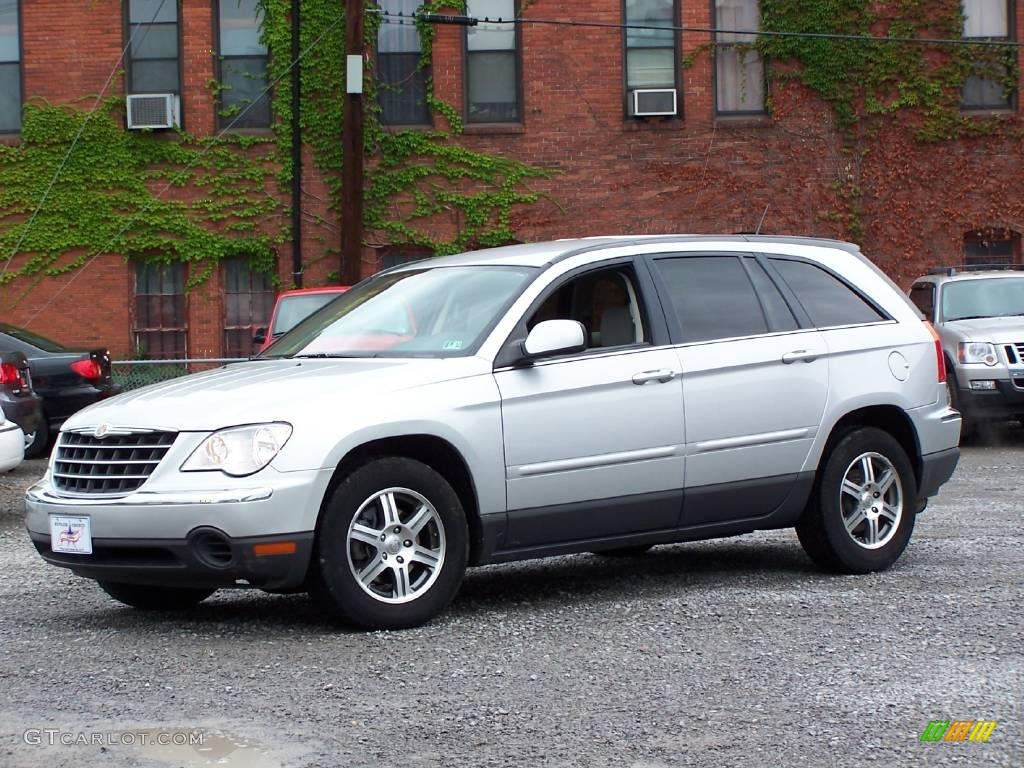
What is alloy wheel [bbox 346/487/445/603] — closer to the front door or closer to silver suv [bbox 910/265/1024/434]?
the front door

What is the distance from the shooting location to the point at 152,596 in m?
7.98

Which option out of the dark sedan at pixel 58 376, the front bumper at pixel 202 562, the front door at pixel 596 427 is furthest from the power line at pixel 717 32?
the front bumper at pixel 202 562

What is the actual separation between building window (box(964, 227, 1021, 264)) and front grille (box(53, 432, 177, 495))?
21435mm

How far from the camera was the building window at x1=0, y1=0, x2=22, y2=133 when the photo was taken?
88.2ft

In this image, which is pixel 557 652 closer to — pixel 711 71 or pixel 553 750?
pixel 553 750

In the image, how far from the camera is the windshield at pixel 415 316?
308 inches

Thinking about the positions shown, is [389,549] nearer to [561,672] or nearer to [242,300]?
[561,672]

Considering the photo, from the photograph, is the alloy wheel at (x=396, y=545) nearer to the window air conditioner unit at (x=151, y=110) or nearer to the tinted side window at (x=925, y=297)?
the tinted side window at (x=925, y=297)

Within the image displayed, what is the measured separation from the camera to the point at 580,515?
7.76 meters

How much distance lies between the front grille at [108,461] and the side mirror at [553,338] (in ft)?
5.33

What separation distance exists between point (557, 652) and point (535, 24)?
Result: 68.1ft

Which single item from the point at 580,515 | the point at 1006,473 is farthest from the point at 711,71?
the point at 580,515

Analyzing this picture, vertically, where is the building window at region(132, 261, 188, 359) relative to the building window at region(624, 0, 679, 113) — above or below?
below

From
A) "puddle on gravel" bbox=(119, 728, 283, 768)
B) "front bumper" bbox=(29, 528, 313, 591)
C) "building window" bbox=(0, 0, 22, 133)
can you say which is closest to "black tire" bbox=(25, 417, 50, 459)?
"front bumper" bbox=(29, 528, 313, 591)
